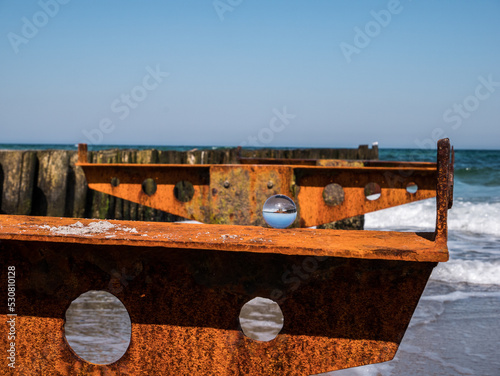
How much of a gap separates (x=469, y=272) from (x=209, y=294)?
609 centimetres

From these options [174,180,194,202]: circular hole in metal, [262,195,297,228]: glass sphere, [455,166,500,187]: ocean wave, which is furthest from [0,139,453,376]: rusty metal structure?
[455,166,500,187]: ocean wave

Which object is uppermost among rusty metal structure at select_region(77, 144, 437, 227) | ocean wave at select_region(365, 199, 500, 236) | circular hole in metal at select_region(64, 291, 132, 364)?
ocean wave at select_region(365, 199, 500, 236)

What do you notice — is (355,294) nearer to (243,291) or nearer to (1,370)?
(243,291)

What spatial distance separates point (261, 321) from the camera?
15.0ft

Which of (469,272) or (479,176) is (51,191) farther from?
(479,176)

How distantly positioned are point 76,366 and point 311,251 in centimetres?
123

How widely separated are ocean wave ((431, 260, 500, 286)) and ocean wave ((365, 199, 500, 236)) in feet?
19.6

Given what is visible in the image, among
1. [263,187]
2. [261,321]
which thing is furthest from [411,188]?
[261,321]

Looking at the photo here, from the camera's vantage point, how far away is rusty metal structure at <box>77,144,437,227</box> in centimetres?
460

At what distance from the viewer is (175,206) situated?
509cm

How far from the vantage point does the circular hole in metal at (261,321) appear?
14.0 ft

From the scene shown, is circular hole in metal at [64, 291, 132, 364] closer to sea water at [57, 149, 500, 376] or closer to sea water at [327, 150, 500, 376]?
sea water at [57, 149, 500, 376]

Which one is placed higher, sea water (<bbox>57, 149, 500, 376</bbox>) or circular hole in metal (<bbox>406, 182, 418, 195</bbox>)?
circular hole in metal (<bbox>406, 182, 418, 195</bbox>)

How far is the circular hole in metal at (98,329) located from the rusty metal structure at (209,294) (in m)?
1.38
